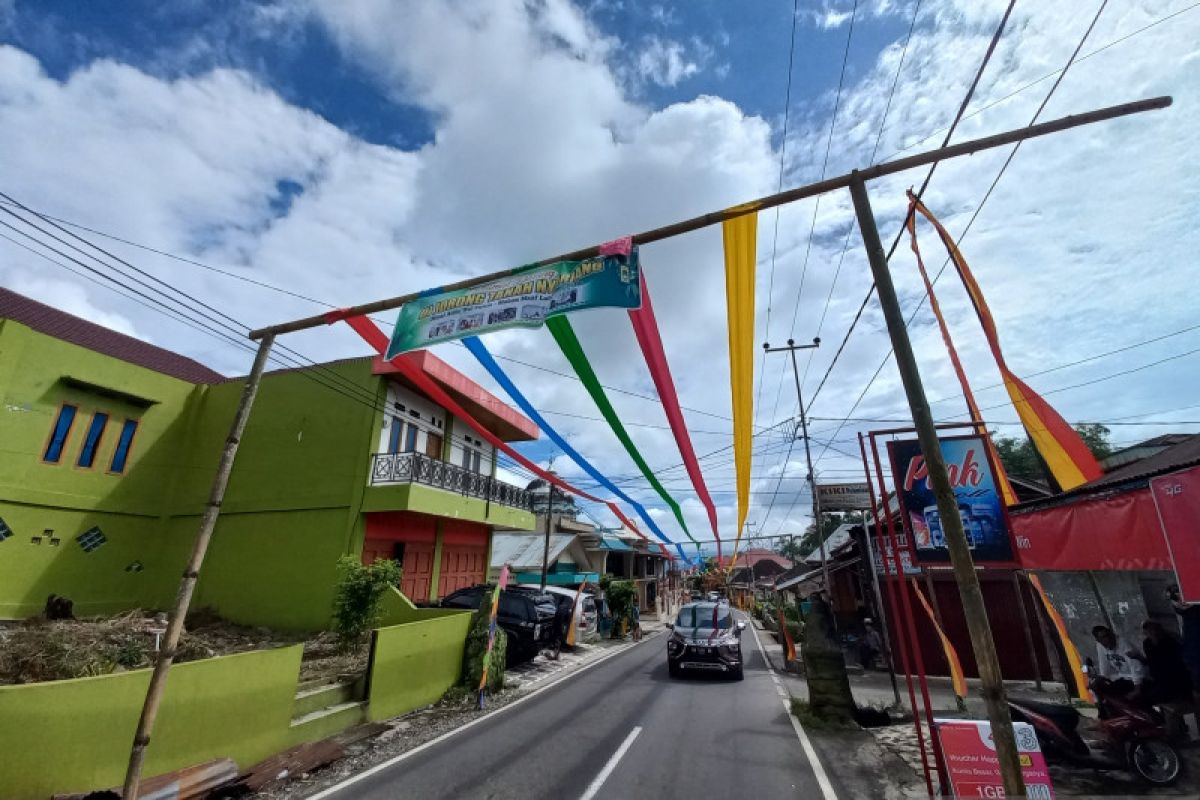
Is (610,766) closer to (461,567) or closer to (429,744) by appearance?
(429,744)

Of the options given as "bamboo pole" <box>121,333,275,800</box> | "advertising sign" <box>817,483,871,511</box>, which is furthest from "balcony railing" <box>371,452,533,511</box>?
"advertising sign" <box>817,483,871,511</box>

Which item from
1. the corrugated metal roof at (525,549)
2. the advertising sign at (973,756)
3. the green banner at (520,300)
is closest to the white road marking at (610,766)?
the advertising sign at (973,756)

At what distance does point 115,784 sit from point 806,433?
18.0 metres

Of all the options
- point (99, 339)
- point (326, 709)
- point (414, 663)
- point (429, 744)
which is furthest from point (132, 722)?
point (99, 339)

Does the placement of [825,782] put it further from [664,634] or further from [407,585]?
[664,634]

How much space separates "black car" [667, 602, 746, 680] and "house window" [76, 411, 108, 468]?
1536 cm

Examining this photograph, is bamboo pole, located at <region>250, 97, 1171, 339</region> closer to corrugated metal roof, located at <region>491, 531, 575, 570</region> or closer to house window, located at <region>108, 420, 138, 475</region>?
house window, located at <region>108, 420, 138, 475</region>

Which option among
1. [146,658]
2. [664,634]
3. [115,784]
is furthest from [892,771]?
[664,634]

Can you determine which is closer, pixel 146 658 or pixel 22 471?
pixel 146 658

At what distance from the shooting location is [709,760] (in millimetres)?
6840

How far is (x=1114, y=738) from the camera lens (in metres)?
6.15

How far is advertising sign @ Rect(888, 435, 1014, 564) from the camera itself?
17.1 ft

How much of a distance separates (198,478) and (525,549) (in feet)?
52.7

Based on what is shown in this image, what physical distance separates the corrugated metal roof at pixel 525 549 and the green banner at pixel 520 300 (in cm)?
2083
